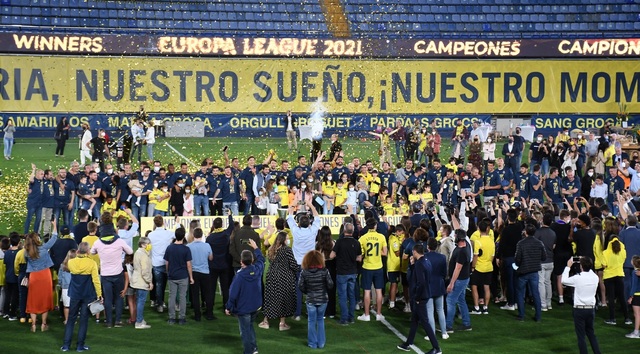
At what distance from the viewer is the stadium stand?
41.2 metres

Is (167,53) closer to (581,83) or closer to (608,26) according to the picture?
(581,83)

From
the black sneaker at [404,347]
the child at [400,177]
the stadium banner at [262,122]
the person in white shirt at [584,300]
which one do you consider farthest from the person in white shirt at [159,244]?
the stadium banner at [262,122]

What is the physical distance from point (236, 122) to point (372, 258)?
25.4 m

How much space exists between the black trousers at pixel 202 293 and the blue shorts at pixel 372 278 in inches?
94.6

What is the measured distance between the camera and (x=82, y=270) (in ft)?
42.7

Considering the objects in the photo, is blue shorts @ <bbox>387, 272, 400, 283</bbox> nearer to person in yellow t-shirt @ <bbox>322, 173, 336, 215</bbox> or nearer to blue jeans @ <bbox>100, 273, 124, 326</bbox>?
blue jeans @ <bbox>100, 273, 124, 326</bbox>

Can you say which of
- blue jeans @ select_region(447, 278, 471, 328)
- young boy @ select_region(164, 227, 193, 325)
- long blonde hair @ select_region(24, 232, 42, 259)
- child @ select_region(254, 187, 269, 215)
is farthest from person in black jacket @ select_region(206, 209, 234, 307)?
child @ select_region(254, 187, 269, 215)

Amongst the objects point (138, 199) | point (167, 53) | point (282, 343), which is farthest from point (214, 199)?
point (167, 53)

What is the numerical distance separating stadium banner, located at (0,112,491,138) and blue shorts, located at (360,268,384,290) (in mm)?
24475

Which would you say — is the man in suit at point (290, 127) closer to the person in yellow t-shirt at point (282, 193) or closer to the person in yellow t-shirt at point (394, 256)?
the person in yellow t-shirt at point (282, 193)

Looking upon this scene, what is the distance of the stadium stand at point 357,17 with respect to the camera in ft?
135

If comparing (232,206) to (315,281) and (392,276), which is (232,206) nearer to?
(392,276)

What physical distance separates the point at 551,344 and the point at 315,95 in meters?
26.6

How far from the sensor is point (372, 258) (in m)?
14.6
